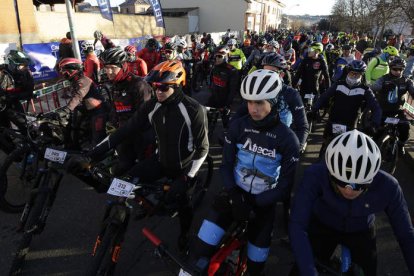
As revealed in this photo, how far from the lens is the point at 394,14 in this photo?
73.3 ft

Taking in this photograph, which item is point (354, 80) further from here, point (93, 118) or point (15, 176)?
point (15, 176)

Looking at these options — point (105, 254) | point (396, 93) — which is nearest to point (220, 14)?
point (396, 93)

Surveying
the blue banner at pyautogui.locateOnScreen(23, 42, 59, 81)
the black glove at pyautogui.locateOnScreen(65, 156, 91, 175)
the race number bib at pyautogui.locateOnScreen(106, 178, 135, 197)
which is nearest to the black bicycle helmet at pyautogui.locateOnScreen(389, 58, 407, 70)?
the race number bib at pyautogui.locateOnScreen(106, 178, 135, 197)

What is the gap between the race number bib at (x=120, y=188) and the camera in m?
2.88

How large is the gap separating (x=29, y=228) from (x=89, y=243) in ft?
2.68

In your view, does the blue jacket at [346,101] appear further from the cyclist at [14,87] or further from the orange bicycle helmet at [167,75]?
the cyclist at [14,87]

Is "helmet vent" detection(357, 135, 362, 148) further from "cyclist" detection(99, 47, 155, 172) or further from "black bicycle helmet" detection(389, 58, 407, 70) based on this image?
"black bicycle helmet" detection(389, 58, 407, 70)

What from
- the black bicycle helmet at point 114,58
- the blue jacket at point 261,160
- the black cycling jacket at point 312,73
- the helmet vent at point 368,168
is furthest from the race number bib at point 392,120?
the black bicycle helmet at point 114,58

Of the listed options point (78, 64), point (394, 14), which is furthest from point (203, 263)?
point (394, 14)

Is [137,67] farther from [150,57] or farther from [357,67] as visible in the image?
[357,67]

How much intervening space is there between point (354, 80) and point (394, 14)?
2212 centimetres

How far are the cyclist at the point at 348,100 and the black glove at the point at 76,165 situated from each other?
12.1 ft

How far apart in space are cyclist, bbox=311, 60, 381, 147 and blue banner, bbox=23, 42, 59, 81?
9.27 meters

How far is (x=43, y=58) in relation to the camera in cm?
1059
